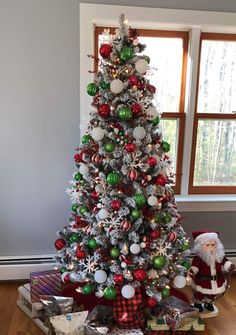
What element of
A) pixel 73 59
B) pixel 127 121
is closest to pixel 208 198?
pixel 127 121

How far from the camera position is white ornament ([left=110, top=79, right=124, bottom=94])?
1.91m

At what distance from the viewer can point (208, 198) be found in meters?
2.82

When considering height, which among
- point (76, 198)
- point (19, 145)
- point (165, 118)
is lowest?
point (76, 198)

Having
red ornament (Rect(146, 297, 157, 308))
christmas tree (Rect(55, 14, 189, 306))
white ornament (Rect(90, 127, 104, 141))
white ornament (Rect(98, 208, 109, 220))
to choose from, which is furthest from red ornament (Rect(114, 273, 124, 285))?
white ornament (Rect(90, 127, 104, 141))

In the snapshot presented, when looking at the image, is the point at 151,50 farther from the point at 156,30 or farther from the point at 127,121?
the point at 127,121

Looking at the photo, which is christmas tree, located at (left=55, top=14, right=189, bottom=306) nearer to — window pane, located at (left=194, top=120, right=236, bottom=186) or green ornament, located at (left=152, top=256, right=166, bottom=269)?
green ornament, located at (left=152, top=256, right=166, bottom=269)

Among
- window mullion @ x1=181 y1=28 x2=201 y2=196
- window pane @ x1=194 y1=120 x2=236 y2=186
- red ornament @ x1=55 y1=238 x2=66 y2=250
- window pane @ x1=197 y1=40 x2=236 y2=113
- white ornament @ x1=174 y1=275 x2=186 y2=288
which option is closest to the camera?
white ornament @ x1=174 y1=275 x2=186 y2=288

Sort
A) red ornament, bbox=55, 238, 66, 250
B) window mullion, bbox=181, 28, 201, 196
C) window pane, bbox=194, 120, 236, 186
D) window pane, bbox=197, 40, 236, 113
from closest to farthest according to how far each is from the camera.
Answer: red ornament, bbox=55, 238, 66, 250, window mullion, bbox=181, 28, 201, 196, window pane, bbox=197, 40, 236, 113, window pane, bbox=194, 120, 236, 186

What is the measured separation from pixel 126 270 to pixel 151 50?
161 cm

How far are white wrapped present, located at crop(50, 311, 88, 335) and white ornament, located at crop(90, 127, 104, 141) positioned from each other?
97 centimetres

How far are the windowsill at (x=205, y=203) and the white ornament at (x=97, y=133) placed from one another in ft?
3.40

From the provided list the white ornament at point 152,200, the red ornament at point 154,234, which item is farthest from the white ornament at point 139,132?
the red ornament at point 154,234

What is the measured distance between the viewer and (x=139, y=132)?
194cm

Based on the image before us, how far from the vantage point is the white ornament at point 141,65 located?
1.92 m
